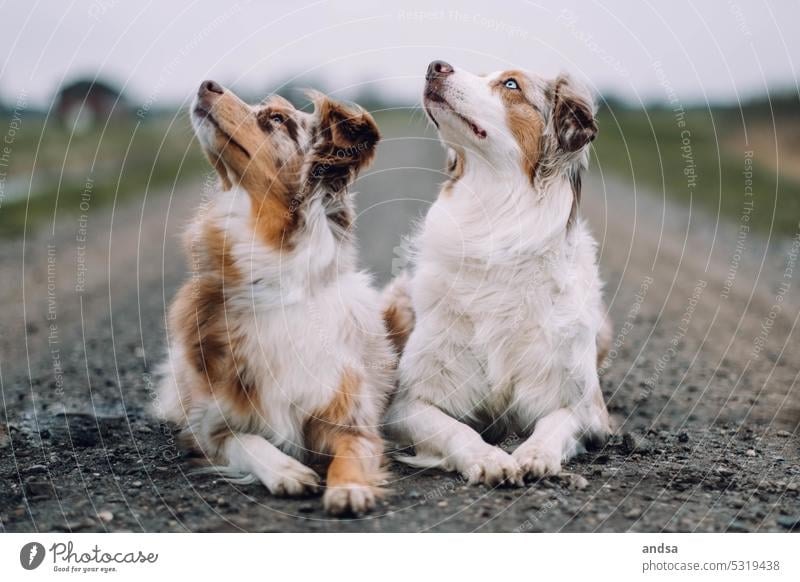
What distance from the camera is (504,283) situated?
4594mm

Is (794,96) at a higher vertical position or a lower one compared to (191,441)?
higher

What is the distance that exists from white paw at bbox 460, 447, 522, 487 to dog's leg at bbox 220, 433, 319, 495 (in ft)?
2.42

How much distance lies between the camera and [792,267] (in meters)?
9.80

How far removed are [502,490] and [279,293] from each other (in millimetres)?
1387

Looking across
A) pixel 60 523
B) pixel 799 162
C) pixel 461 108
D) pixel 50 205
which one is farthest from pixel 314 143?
pixel 50 205

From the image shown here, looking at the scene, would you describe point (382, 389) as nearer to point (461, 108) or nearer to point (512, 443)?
point (512, 443)

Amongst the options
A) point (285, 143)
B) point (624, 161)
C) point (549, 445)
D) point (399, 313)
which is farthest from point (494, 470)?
point (624, 161)

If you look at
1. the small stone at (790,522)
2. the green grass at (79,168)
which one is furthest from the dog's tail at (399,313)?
the green grass at (79,168)

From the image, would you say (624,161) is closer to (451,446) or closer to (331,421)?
(451,446)

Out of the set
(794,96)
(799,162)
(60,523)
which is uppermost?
(794,96)

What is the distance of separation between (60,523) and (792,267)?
8.37 m

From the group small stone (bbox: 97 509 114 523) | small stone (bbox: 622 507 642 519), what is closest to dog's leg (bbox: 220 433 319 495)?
small stone (bbox: 97 509 114 523)

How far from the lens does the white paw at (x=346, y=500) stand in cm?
379

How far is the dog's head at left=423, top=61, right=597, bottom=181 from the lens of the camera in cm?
443
